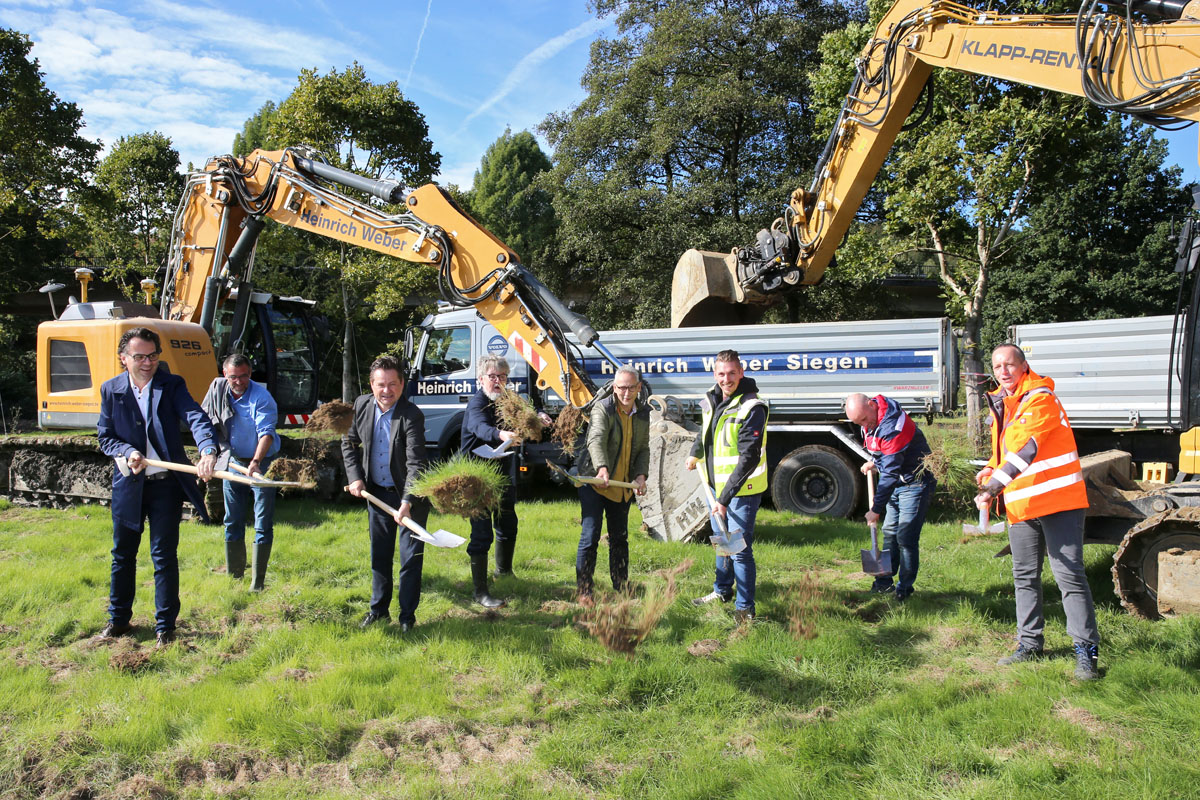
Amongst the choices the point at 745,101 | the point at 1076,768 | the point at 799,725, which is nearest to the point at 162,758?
the point at 799,725

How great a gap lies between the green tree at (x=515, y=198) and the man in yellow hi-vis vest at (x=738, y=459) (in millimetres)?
20012

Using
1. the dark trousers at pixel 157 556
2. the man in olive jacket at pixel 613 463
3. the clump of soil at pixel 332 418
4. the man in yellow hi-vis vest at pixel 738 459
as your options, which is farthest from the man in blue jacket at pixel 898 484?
the clump of soil at pixel 332 418

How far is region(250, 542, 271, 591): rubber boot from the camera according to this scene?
5703 mm

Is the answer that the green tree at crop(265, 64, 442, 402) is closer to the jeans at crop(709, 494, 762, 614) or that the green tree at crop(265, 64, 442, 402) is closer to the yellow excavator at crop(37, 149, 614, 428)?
the yellow excavator at crop(37, 149, 614, 428)

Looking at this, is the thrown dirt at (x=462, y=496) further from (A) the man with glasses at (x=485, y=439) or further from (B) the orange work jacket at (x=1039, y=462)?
(B) the orange work jacket at (x=1039, y=462)

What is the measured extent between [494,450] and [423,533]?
41.6 inches

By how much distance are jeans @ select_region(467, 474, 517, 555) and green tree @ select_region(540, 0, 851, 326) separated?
45.6 feet

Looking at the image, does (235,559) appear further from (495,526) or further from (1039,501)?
(1039,501)

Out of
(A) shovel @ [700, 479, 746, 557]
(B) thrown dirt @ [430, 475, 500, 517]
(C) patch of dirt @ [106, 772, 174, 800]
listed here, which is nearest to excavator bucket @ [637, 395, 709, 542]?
(A) shovel @ [700, 479, 746, 557]

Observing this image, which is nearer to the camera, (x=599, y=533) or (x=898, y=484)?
(x=599, y=533)

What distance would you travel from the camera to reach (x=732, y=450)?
16.6ft

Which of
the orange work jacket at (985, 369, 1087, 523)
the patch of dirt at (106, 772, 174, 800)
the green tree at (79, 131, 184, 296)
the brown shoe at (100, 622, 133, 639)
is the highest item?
the green tree at (79, 131, 184, 296)

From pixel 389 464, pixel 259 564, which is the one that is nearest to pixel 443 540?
pixel 389 464

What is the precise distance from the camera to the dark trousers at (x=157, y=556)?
470cm
